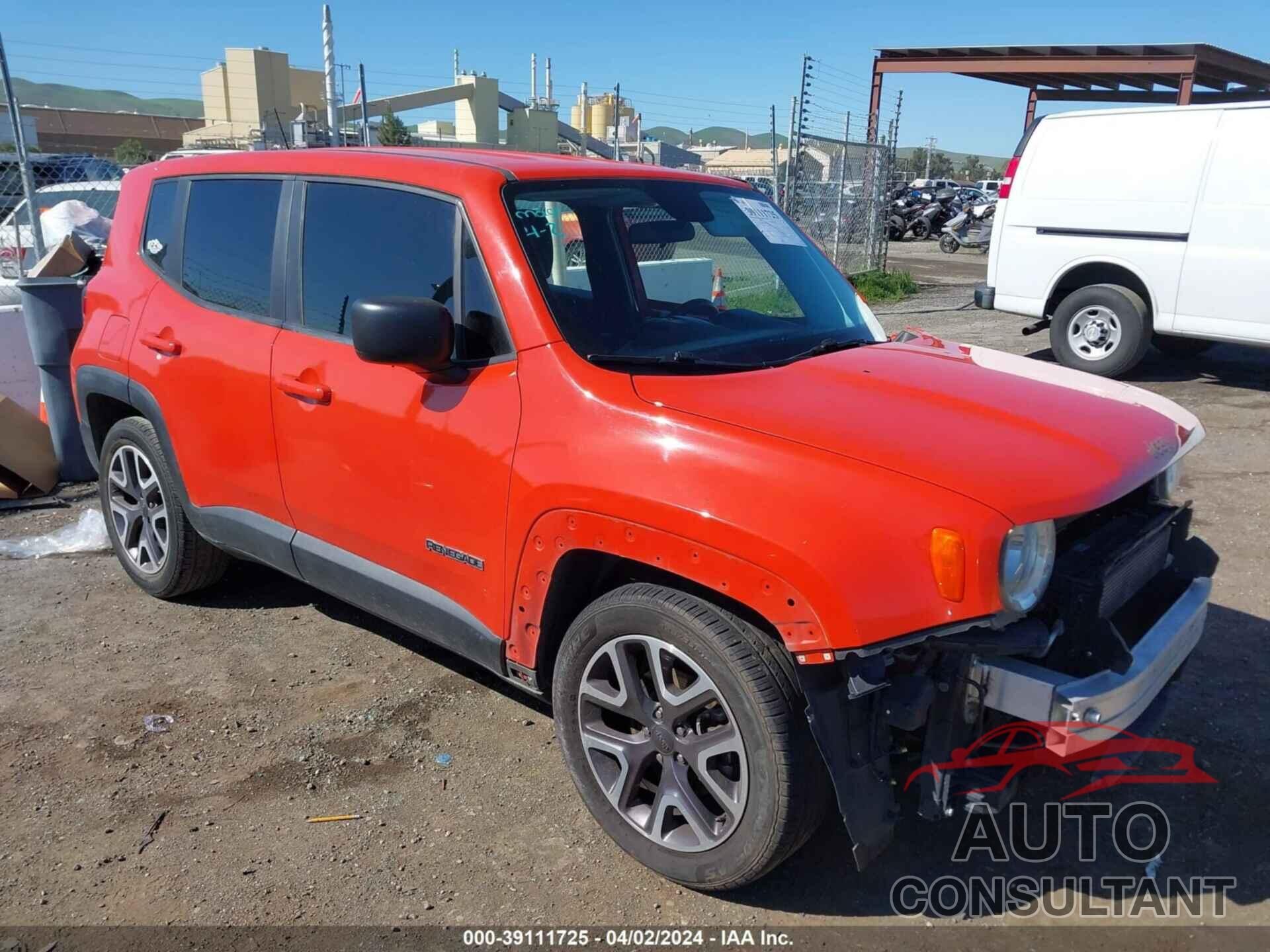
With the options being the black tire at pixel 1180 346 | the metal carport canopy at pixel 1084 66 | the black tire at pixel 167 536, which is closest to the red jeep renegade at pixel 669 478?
the black tire at pixel 167 536

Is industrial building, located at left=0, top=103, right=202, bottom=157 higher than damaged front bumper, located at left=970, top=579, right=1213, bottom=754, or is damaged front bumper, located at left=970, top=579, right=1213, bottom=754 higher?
industrial building, located at left=0, top=103, right=202, bottom=157

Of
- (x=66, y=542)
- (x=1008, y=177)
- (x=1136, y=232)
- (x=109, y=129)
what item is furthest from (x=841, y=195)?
(x=109, y=129)

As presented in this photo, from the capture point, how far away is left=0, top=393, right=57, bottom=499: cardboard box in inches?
241

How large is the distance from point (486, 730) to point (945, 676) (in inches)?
69.6

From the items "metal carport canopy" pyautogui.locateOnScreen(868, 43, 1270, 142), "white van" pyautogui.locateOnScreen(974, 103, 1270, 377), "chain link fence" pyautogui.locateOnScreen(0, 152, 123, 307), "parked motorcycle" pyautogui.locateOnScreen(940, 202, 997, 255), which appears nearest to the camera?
"white van" pyautogui.locateOnScreen(974, 103, 1270, 377)

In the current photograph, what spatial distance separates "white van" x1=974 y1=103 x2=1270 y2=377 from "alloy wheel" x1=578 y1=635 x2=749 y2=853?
729cm

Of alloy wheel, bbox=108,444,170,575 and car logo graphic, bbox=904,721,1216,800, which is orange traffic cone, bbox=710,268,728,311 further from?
alloy wheel, bbox=108,444,170,575

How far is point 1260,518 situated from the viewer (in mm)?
5691

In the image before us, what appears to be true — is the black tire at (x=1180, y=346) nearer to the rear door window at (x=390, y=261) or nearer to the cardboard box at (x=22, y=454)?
the rear door window at (x=390, y=261)

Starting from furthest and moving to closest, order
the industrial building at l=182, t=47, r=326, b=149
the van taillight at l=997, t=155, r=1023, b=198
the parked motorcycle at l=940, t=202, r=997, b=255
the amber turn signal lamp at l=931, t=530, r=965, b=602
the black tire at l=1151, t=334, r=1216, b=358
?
1. the industrial building at l=182, t=47, r=326, b=149
2. the parked motorcycle at l=940, t=202, r=997, b=255
3. the black tire at l=1151, t=334, r=1216, b=358
4. the van taillight at l=997, t=155, r=1023, b=198
5. the amber turn signal lamp at l=931, t=530, r=965, b=602

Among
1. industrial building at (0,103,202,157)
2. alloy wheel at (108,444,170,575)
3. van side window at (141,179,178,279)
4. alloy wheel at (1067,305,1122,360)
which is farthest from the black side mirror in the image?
industrial building at (0,103,202,157)

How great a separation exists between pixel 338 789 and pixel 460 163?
6.76 ft

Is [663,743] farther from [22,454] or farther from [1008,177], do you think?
[1008,177]

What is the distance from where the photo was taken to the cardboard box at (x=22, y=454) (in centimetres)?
612
